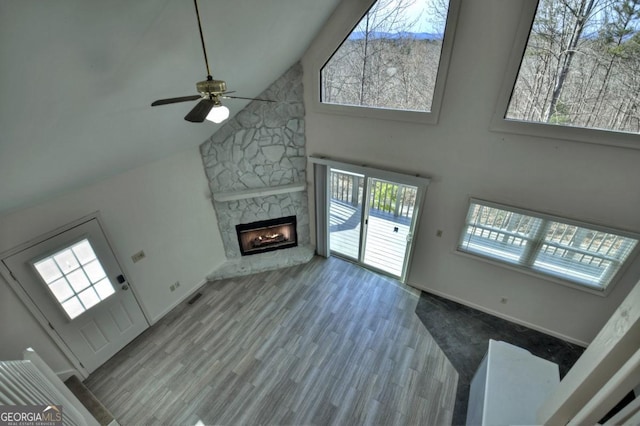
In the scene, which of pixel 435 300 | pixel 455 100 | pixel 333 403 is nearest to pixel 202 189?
pixel 333 403

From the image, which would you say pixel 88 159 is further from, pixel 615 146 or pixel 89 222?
pixel 615 146

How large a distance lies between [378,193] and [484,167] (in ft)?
5.47

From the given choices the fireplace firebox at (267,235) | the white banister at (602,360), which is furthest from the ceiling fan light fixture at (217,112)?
the fireplace firebox at (267,235)

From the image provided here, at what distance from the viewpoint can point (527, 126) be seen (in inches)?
110

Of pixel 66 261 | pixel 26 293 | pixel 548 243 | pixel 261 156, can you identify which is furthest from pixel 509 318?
pixel 26 293

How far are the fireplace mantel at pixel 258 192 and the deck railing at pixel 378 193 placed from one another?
1.98 feet

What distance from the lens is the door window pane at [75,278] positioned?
286 centimetres

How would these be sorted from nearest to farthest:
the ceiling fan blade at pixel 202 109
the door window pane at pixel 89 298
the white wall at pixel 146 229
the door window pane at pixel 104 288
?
1. the ceiling fan blade at pixel 202 109
2. the white wall at pixel 146 229
3. the door window pane at pixel 89 298
4. the door window pane at pixel 104 288

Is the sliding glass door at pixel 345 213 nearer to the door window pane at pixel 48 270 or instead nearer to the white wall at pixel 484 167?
the white wall at pixel 484 167

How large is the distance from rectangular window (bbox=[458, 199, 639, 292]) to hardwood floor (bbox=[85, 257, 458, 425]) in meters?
1.45

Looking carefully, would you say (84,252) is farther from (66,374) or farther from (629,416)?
(629,416)

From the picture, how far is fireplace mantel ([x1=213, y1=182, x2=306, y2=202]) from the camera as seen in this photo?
14.3 feet

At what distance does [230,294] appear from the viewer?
14.7 feet

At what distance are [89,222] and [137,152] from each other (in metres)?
0.95
